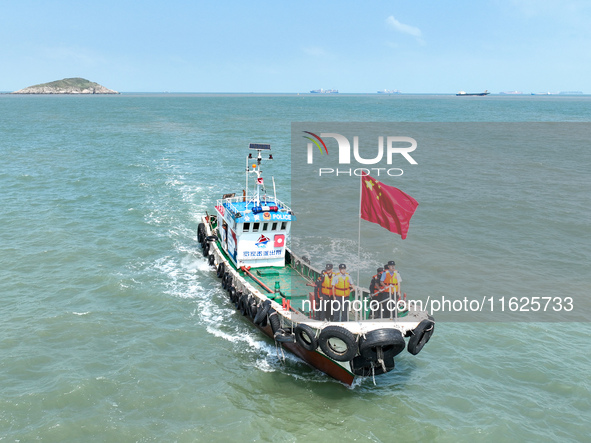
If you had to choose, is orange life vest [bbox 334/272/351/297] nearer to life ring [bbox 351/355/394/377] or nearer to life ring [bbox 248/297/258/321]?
life ring [bbox 351/355/394/377]

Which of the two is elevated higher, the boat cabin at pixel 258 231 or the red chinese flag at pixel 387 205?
the red chinese flag at pixel 387 205

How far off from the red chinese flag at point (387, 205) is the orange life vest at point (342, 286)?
6.52 feet

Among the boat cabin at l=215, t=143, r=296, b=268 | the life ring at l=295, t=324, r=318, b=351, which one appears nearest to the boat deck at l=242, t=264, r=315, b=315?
the boat cabin at l=215, t=143, r=296, b=268

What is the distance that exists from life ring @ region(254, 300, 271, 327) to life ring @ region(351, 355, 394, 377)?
12.5 ft

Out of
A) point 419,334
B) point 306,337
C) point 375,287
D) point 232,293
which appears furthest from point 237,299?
point 419,334

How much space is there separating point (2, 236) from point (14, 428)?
57.0 ft

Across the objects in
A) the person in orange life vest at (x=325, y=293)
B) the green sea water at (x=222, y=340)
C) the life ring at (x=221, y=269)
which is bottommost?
the green sea water at (x=222, y=340)

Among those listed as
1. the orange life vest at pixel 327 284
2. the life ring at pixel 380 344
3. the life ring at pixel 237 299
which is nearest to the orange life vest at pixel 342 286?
the orange life vest at pixel 327 284

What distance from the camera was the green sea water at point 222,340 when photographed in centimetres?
1377

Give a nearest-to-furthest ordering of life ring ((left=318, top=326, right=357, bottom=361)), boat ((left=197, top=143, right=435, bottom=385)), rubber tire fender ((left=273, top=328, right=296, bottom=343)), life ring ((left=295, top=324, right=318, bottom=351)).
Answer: life ring ((left=318, top=326, right=357, bottom=361))
boat ((left=197, top=143, right=435, bottom=385))
life ring ((left=295, top=324, right=318, bottom=351))
rubber tire fender ((left=273, top=328, right=296, bottom=343))

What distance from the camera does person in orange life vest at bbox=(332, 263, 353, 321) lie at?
1511 cm

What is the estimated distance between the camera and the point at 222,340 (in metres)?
18.2

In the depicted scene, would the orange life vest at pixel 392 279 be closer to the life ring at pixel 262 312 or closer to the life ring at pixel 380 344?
the life ring at pixel 380 344

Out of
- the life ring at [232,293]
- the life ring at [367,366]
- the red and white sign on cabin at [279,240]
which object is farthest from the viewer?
the red and white sign on cabin at [279,240]
